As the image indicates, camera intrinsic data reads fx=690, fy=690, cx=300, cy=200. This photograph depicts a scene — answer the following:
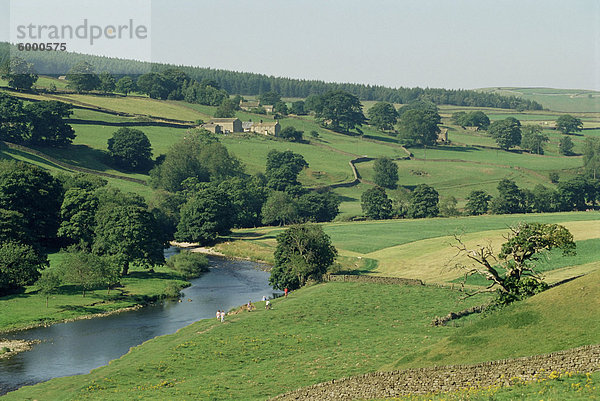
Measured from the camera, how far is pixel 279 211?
6683 inches

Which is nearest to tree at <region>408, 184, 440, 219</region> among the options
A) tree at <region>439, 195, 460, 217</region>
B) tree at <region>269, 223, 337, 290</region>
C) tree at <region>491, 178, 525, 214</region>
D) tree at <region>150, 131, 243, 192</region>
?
tree at <region>439, 195, 460, 217</region>

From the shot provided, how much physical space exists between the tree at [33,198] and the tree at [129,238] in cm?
1667

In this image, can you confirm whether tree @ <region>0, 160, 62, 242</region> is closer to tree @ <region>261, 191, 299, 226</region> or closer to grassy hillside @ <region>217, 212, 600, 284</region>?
grassy hillside @ <region>217, 212, 600, 284</region>

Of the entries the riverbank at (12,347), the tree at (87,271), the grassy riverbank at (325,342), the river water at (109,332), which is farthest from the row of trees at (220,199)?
the riverbank at (12,347)

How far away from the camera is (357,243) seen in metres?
135

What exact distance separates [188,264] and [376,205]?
220ft

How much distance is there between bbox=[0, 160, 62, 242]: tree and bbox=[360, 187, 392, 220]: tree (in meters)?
75.3

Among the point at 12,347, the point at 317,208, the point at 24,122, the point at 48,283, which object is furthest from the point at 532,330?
the point at 24,122

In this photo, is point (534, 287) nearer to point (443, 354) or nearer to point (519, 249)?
point (519, 249)

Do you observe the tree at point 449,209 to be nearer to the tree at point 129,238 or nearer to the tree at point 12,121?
the tree at point 129,238

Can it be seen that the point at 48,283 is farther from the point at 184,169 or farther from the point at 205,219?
the point at 184,169

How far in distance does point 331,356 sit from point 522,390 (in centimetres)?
2259

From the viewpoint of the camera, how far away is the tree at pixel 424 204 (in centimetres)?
17125

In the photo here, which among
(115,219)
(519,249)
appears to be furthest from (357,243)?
(519,249)
